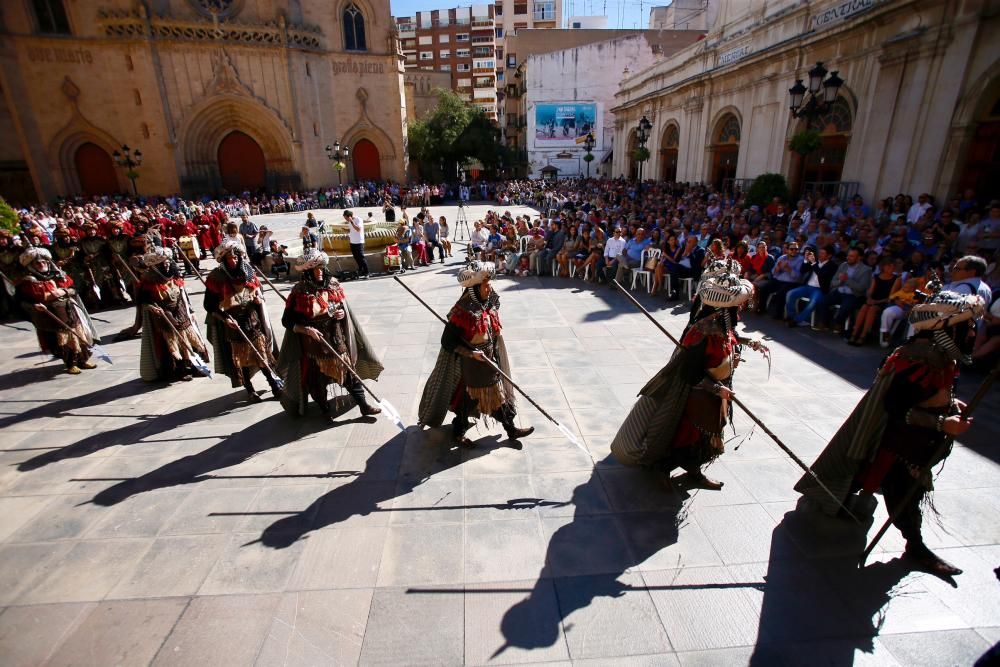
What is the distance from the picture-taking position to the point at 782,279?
8.38m

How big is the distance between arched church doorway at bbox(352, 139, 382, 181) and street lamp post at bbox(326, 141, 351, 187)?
2.09m

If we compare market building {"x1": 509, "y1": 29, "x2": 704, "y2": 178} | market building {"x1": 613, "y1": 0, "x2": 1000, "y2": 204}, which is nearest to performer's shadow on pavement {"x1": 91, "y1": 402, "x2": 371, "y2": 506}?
market building {"x1": 613, "y1": 0, "x2": 1000, "y2": 204}

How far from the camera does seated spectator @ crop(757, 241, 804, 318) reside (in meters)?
8.24

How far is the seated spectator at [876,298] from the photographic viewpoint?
6.96 m

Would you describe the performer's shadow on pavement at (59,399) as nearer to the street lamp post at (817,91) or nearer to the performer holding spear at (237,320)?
the performer holding spear at (237,320)

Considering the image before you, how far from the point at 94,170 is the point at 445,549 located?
37.1 metres

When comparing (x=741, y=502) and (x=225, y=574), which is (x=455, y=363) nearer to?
(x=225, y=574)

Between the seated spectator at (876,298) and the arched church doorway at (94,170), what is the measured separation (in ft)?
123

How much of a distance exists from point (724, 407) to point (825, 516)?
1.11 m

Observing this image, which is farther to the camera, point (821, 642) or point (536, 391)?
point (536, 391)

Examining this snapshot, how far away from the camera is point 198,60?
29250 millimetres

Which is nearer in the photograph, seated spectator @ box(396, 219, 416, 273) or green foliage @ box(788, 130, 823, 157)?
green foliage @ box(788, 130, 823, 157)

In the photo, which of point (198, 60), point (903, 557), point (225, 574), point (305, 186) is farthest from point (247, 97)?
point (903, 557)

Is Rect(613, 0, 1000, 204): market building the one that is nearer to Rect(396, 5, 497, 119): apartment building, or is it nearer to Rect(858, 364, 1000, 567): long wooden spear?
Rect(858, 364, 1000, 567): long wooden spear
